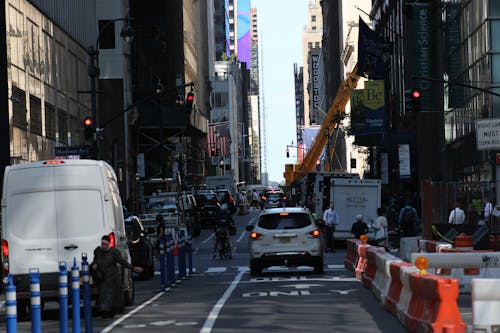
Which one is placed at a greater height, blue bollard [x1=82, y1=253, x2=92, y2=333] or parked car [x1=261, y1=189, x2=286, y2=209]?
blue bollard [x1=82, y1=253, x2=92, y2=333]

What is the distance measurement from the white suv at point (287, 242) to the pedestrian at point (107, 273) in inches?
438

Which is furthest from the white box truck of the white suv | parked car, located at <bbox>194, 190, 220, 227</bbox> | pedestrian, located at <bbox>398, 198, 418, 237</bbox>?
parked car, located at <bbox>194, 190, 220, 227</bbox>

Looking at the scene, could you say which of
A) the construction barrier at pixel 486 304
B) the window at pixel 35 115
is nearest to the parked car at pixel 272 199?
the window at pixel 35 115

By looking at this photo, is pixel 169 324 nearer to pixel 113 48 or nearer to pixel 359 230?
pixel 359 230

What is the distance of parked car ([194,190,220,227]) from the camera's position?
76062 mm

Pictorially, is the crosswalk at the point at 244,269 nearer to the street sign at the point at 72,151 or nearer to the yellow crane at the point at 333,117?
the street sign at the point at 72,151

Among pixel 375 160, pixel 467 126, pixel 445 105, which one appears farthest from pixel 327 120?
pixel 467 126

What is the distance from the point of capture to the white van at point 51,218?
2169cm

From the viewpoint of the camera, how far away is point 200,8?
166m

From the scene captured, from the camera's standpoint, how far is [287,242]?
31719 mm

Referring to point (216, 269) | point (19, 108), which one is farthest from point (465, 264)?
point (19, 108)

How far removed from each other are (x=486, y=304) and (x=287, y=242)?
1722 centimetres

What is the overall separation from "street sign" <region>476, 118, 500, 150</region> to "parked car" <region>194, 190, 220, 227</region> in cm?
4518

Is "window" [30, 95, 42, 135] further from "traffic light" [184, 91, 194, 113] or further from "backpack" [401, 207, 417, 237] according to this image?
"backpack" [401, 207, 417, 237]
